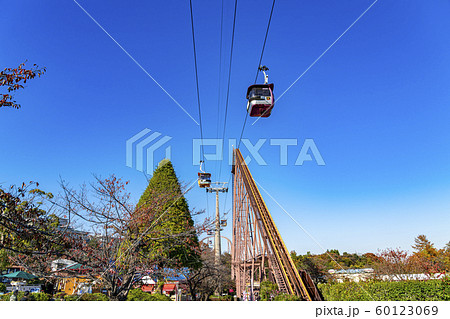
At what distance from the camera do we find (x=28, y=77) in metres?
4.35

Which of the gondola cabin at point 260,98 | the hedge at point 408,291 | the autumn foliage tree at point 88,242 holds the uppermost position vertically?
the gondola cabin at point 260,98

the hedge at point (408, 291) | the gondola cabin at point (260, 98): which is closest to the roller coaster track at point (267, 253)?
the hedge at point (408, 291)

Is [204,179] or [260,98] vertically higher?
[260,98]

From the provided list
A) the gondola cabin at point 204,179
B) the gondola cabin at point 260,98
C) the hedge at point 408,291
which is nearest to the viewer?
the hedge at point 408,291

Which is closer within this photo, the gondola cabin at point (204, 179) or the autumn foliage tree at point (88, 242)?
the autumn foliage tree at point (88, 242)

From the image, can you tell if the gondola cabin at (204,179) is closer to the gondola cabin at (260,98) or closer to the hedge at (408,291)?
the gondola cabin at (260,98)

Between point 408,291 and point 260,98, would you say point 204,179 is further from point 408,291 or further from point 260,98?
point 408,291

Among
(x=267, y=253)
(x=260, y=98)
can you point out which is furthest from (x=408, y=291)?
(x=260, y=98)

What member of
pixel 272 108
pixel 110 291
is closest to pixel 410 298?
pixel 272 108

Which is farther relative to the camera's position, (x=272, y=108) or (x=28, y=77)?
(x=272, y=108)

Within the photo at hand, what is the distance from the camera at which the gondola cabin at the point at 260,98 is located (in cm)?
961

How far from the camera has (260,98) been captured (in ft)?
31.5

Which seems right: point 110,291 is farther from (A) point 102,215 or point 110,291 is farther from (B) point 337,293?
(B) point 337,293
